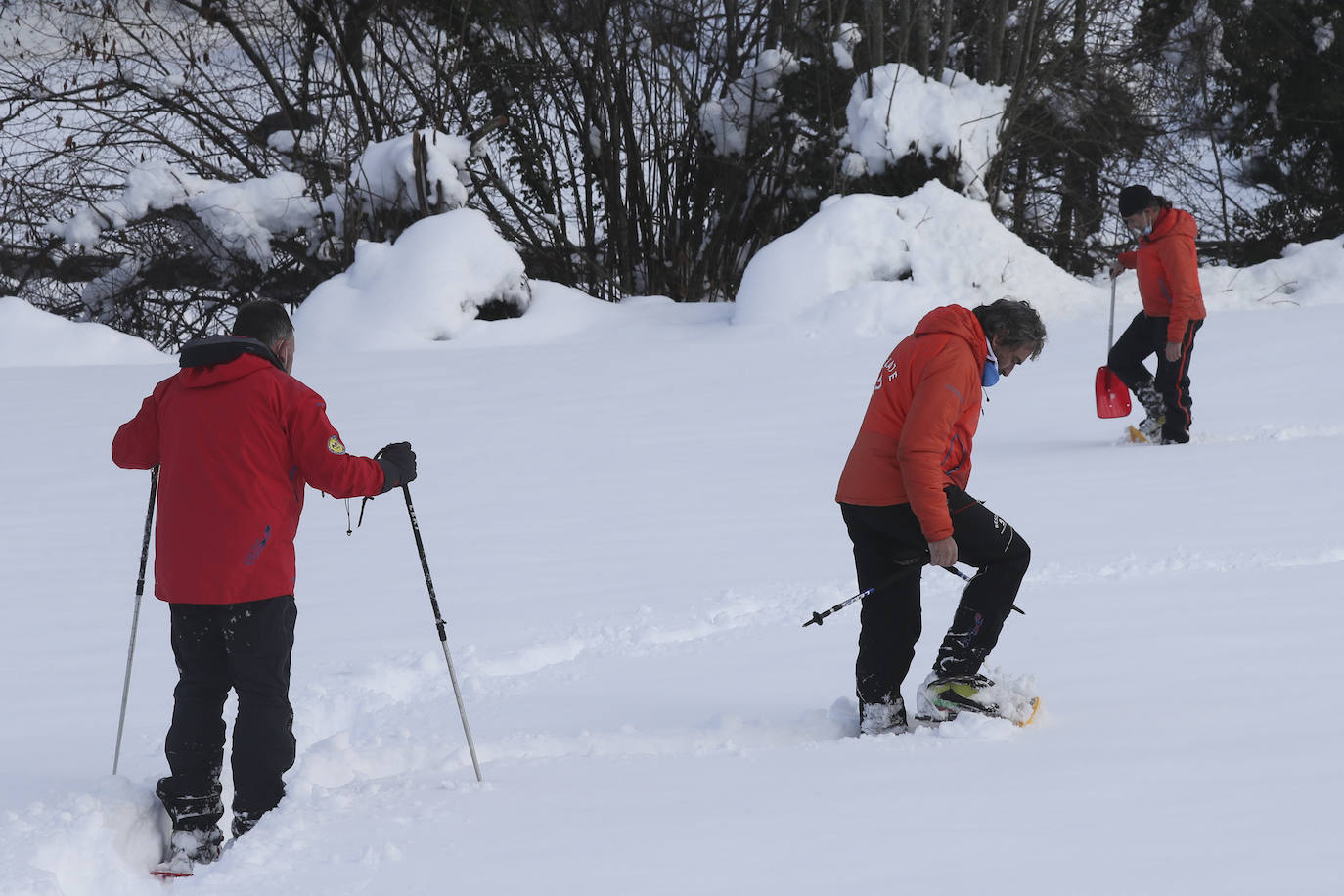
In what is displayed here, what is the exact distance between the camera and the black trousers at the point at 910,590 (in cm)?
363

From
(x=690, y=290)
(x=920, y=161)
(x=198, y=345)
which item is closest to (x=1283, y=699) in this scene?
(x=198, y=345)

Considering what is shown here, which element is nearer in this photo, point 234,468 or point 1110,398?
point 234,468

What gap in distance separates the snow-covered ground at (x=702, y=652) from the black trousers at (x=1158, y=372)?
0.64 feet

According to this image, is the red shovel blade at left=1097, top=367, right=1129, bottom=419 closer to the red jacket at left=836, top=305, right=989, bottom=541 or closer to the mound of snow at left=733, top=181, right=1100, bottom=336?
the mound of snow at left=733, top=181, right=1100, bottom=336

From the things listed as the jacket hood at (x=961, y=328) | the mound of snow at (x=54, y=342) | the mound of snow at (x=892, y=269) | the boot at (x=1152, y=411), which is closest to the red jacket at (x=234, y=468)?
the jacket hood at (x=961, y=328)

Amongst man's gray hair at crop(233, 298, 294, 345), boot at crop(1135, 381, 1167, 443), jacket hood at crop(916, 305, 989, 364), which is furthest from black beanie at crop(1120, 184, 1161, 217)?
man's gray hair at crop(233, 298, 294, 345)

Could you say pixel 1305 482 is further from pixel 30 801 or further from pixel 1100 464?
pixel 30 801

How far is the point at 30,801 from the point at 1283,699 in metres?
3.43

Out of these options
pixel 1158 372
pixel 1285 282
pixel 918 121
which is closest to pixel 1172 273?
pixel 1158 372

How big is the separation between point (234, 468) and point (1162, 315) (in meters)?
6.01

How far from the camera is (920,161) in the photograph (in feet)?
44.6

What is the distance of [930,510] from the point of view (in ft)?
11.3

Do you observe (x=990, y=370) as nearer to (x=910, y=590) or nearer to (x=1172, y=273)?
(x=910, y=590)

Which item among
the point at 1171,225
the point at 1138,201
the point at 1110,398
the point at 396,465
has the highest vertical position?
the point at 1138,201
